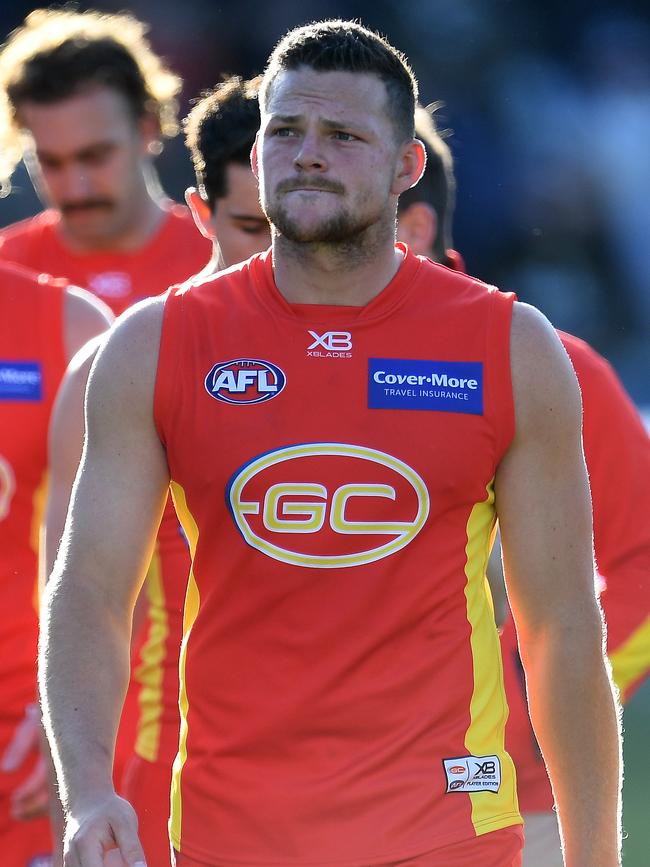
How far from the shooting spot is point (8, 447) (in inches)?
159

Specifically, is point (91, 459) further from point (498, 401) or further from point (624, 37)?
point (624, 37)

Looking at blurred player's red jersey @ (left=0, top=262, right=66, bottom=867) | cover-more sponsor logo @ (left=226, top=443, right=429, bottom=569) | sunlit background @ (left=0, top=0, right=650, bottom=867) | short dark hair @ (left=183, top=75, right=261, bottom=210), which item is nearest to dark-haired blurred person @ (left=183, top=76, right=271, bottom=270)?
short dark hair @ (left=183, top=75, right=261, bottom=210)

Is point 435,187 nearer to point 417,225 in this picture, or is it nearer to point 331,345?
point 417,225

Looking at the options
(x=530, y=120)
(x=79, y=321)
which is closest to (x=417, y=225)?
(x=79, y=321)

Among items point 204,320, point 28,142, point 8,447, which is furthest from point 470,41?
point 204,320

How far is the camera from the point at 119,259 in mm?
6000

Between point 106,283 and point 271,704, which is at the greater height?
point 106,283

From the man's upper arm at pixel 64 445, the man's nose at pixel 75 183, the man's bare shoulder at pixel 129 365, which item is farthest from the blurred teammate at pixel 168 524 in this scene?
the man's nose at pixel 75 183

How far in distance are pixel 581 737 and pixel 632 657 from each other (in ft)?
3.48

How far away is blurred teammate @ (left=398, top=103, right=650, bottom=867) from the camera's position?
3881 mm

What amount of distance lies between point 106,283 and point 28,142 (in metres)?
0.70

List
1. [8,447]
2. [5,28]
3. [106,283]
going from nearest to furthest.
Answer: [8,447] < [106,283] < [5,28]

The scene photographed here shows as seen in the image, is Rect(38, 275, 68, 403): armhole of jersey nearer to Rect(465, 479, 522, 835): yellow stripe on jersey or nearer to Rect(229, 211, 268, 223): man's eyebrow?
Rect(229, 211, 268, 223): man's eyebrow

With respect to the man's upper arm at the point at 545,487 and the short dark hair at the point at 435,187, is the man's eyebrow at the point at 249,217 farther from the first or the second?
the man's upper arm at the point at 545,487
